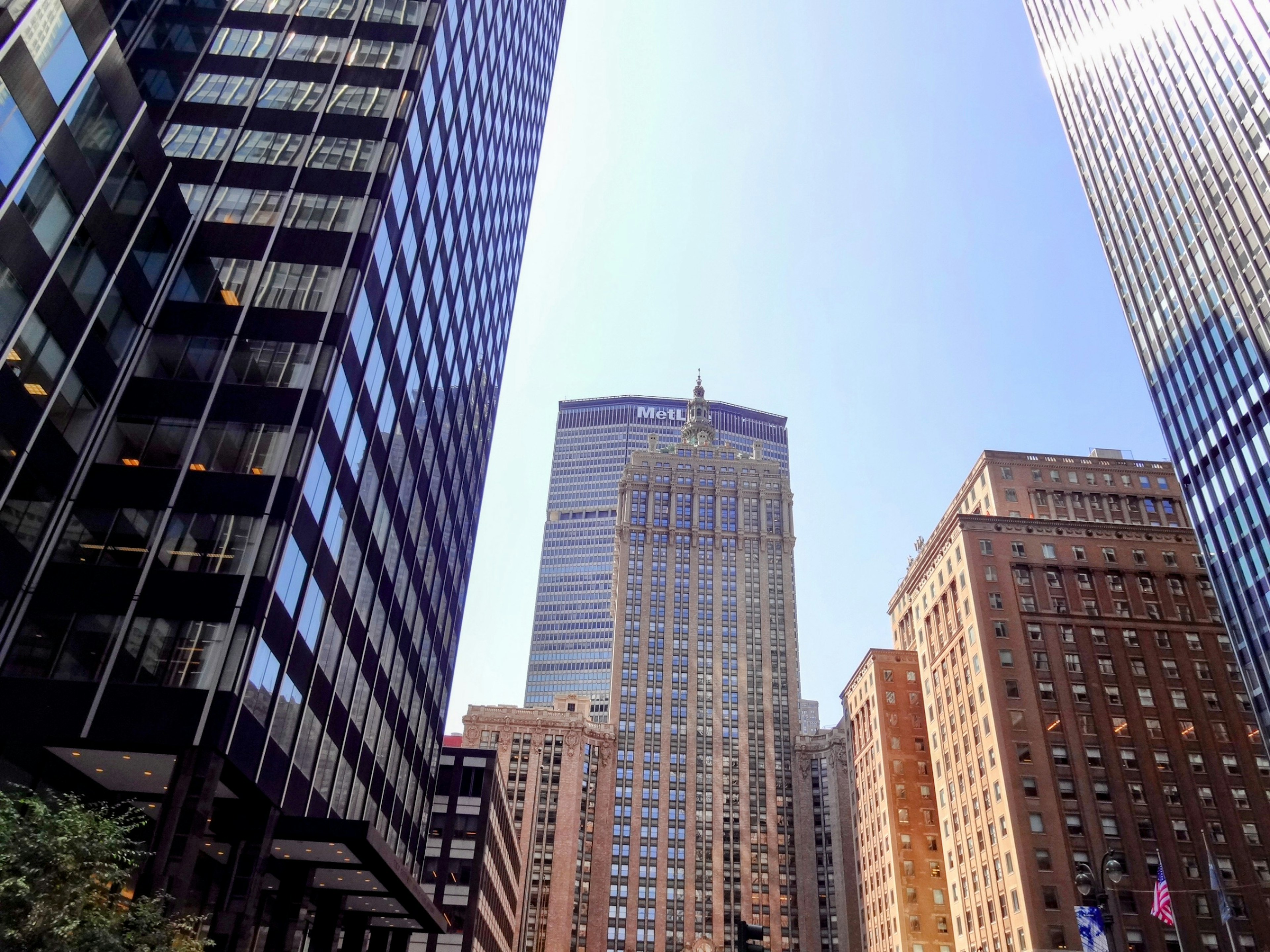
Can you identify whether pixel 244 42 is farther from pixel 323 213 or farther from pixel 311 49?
pixel 323 213

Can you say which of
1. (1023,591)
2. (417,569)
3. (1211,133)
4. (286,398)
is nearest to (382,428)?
(286,398)

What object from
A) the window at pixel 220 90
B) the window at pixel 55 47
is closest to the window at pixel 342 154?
the window at pixel 220 90

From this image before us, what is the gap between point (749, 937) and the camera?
2016 centimetres

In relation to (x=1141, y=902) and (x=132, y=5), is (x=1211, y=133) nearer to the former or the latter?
(x=1141, y=902)

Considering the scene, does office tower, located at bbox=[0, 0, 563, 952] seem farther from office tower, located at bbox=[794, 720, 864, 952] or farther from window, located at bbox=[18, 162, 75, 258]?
office tower, located at bbox=[794, 720, 864, 952]

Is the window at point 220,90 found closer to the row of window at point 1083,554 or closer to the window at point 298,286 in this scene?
the window at point 298,286

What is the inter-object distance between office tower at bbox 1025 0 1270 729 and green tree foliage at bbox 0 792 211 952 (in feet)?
279

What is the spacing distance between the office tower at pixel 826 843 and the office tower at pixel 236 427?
323 ft

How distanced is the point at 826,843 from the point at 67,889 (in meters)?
140

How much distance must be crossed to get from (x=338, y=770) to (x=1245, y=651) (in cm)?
7644

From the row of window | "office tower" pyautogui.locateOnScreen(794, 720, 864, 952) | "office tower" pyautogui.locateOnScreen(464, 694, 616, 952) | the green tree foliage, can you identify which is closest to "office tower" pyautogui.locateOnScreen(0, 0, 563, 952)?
the green tree foliage

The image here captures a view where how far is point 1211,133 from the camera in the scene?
89312 mm

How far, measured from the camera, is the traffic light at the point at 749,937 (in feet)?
64.8

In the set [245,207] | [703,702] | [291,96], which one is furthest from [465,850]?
[703,702]
